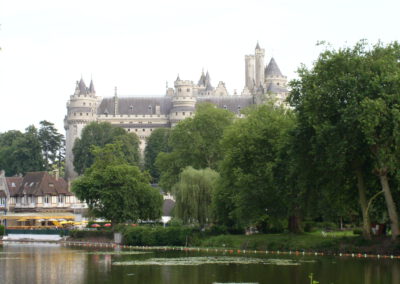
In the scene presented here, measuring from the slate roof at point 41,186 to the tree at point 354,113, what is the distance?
192ft

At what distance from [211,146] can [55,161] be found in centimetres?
8657

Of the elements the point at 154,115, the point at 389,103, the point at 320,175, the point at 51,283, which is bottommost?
the point at 51,283

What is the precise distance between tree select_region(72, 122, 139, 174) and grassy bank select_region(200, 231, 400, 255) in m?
87.9

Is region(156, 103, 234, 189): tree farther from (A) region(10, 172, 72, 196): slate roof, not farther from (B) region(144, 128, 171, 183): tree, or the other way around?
(B) region(144, 128, 171, 183): tree

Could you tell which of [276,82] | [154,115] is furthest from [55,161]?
[276,82]

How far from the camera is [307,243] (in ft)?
149

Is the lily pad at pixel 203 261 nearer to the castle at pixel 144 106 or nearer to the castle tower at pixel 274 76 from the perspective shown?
the castle at pixel 144 106

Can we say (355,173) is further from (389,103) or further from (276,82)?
(276,82)

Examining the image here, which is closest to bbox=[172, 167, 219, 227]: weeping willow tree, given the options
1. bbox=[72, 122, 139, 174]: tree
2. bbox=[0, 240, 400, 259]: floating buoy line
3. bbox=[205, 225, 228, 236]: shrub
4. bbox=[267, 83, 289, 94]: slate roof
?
bbox=[0, 240, 400, 259]: floating buoy line

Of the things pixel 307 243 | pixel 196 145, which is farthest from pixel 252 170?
pixel 196 145

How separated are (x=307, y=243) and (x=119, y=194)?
904 inches

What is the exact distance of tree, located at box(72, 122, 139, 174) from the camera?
142750 millimetres

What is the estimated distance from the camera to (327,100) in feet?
140

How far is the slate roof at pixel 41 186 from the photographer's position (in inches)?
3851
